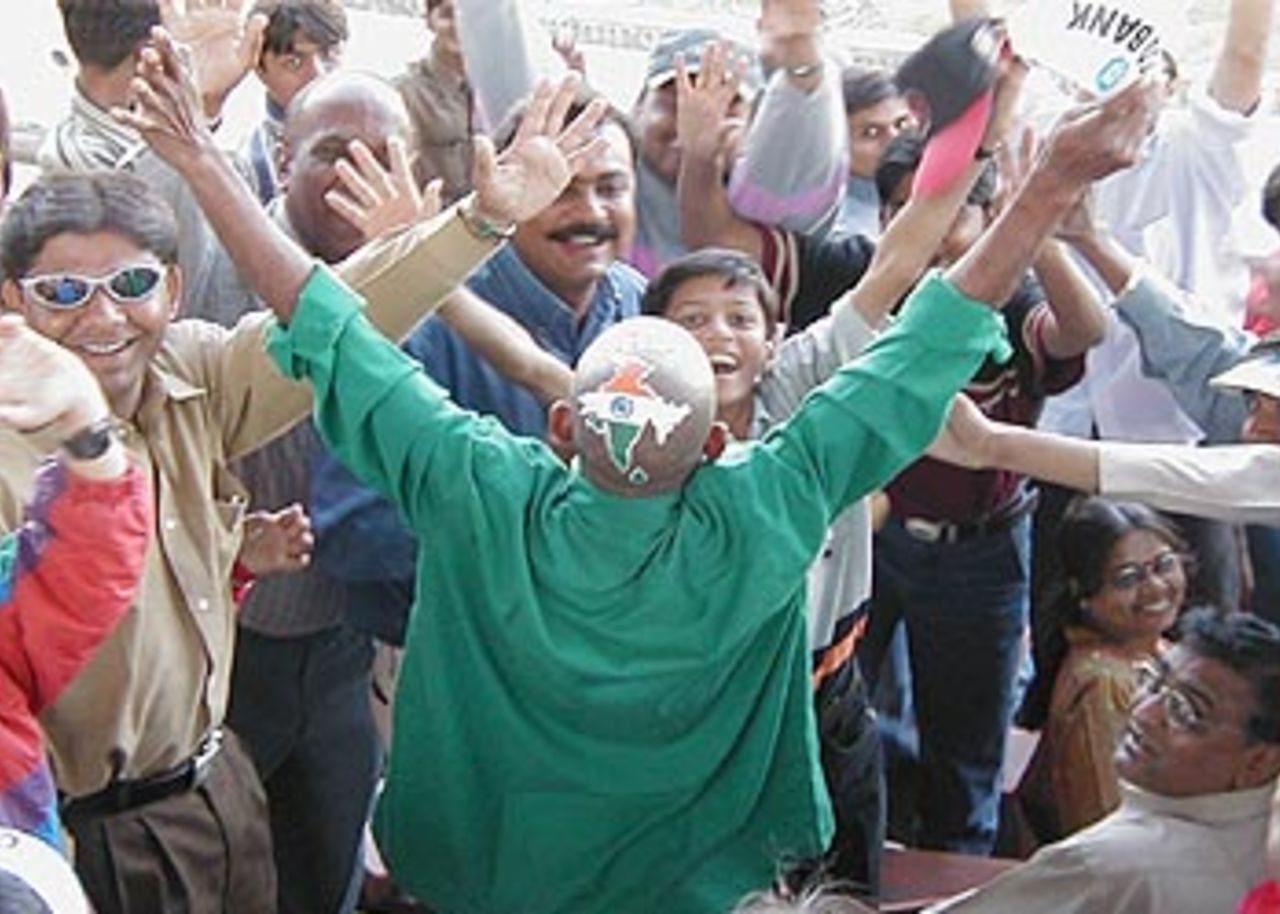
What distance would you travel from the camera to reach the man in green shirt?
1.95 metres

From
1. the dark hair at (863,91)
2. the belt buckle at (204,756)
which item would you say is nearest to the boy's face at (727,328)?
the belt buckle at (204,756)

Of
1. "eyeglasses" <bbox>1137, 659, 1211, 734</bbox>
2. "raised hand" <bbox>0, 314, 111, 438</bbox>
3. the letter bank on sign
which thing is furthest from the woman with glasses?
"raised hand" <bbox>0, 314, 111, 438</bbox>

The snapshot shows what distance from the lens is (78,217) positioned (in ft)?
6.73

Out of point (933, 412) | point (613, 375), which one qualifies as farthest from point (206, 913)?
point (933, 412)

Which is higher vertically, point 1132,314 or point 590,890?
point 1132,314

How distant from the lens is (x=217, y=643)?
6.88ft

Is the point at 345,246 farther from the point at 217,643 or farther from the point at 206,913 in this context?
the point at 206,913

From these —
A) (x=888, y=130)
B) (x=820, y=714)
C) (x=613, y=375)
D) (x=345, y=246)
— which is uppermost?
(x=613, y=375)

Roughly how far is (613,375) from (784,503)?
0.74 ft

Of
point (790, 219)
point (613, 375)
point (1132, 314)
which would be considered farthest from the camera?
point (790, 219)

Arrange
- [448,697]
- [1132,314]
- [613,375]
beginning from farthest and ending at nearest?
[1132,314], [448,697], [613,375]

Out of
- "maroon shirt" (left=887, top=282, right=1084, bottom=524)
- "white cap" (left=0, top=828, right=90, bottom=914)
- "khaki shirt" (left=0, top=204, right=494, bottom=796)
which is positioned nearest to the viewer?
"white cap" (left=0, top=828, right=90, bottom=914)

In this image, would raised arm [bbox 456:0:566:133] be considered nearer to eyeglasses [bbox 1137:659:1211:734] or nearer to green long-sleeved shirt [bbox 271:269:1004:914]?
green long-sleeved shirt [bbox 271:269:1004:914]

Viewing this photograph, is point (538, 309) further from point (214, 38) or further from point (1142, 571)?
point (1142, 571)
